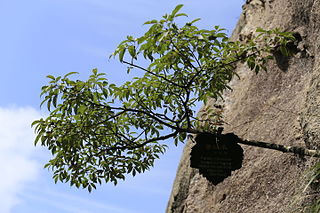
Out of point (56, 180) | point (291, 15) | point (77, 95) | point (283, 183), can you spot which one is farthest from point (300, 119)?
point (56, 180)

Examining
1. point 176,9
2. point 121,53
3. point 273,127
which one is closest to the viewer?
point 176,9

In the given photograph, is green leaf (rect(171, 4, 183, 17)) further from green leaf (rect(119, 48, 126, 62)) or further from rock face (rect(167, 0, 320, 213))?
rock face (rect(167, 0, 320, 213))

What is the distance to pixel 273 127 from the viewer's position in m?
8.12

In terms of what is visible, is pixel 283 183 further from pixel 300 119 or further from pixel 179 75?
pixel 179 75

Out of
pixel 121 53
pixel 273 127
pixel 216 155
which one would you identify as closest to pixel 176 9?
pixel 121 53

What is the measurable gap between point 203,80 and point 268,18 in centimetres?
349

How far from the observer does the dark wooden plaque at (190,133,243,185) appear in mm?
7070

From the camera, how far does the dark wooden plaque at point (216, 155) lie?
7.07 metres

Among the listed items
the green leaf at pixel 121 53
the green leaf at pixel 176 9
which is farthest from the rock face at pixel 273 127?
→ the green leaf at pixel 121 53

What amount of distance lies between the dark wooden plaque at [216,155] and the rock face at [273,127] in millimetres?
745

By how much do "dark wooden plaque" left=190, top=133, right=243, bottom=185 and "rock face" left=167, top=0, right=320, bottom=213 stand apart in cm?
75

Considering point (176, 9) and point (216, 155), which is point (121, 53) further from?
point (216, 155)

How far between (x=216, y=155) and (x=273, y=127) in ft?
4.49

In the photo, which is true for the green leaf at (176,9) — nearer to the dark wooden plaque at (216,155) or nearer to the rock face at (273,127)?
the dark wooden plaque at (216,155)
